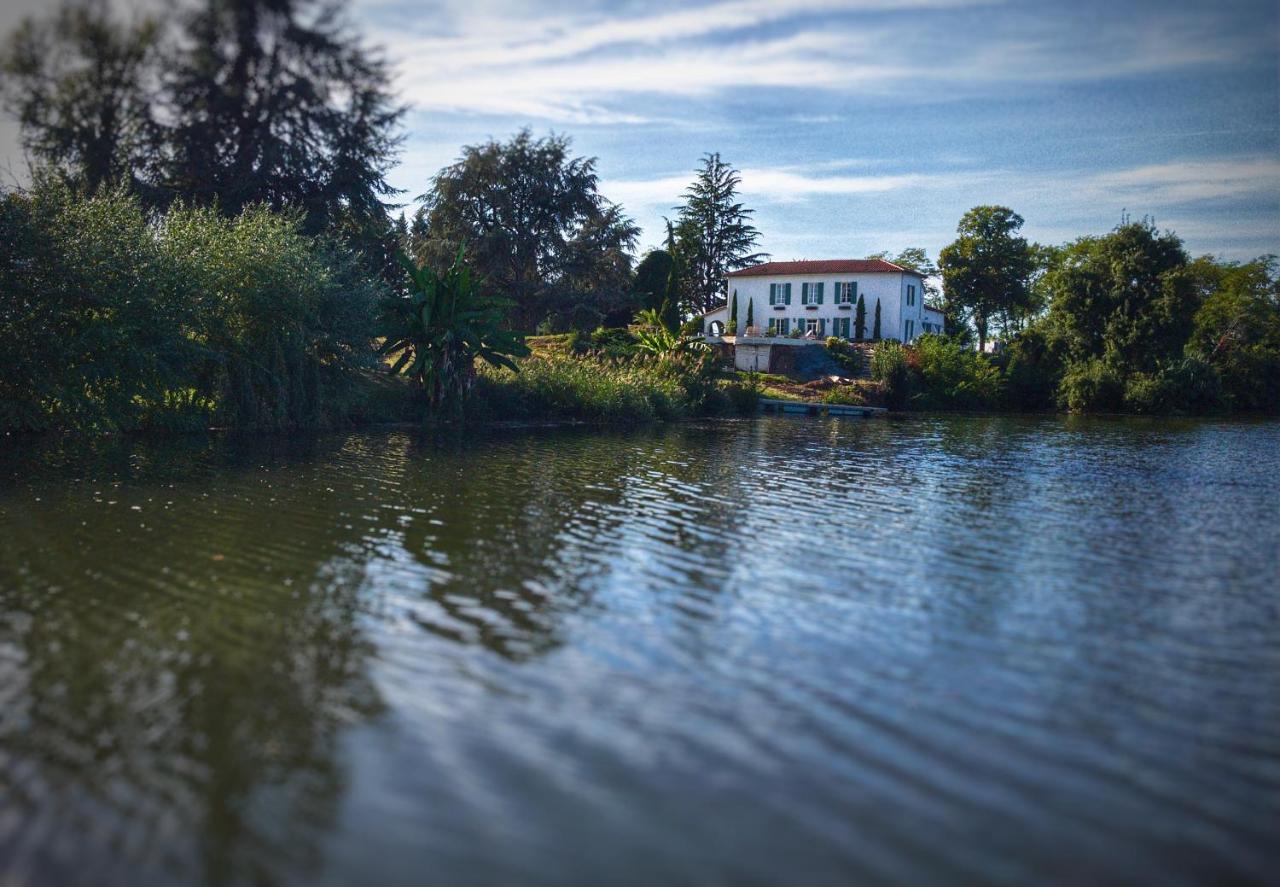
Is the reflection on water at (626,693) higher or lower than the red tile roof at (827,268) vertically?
lower

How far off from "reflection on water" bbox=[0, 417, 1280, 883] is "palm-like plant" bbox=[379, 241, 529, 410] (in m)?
16.5

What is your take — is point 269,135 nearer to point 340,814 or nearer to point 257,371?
point 257,371

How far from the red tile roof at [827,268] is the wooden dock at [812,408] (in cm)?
2100

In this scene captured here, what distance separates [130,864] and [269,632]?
12.2 feet

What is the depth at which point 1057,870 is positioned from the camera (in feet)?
14.8

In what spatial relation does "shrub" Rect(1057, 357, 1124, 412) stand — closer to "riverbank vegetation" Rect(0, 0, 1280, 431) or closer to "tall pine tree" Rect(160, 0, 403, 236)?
"riverbank vegetation" Rect(0, 0, 1280, 431)

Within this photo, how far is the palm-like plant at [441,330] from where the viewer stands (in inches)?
1224

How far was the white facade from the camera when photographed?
66125 millimetres

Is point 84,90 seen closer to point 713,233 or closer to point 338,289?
point 338,289

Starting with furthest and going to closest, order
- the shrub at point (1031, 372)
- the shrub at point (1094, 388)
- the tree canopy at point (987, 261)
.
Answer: the tree canopy at point (987, 261), the shrub at point (1031, 372), the shrub at point (1094, 388)

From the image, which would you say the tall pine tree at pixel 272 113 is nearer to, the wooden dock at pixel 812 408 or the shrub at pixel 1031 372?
the wooden dock at pixel 812 408

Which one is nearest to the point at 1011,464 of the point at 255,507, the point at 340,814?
the point at 255,507

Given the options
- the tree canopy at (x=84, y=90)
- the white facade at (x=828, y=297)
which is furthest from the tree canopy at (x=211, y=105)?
the white facade at (x=828, y=297)

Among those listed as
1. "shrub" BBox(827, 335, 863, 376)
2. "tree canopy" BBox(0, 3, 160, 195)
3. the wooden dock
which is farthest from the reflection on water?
"shrub" BBox(827, 335, 863, 376)
